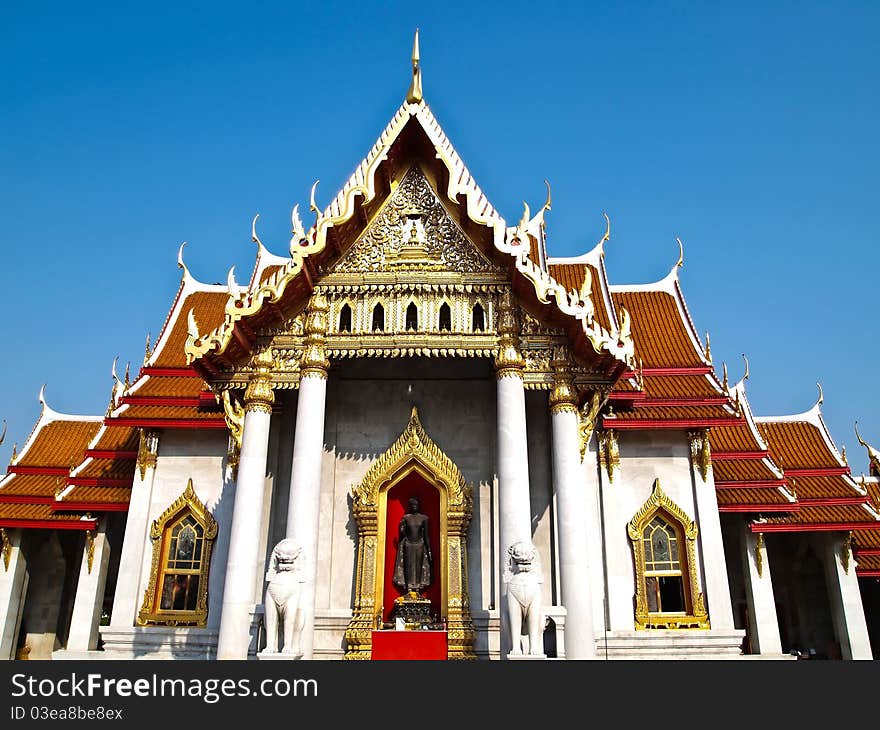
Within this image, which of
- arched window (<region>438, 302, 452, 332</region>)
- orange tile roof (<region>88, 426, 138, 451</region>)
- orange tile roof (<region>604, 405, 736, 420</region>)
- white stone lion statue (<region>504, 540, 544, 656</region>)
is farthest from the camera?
orange tile roof (<region>88, 426, 138, 451</region>)

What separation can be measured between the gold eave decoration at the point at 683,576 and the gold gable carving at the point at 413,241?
494 centimetres

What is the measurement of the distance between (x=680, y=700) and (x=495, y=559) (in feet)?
18.5

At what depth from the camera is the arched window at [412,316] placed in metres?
10.7

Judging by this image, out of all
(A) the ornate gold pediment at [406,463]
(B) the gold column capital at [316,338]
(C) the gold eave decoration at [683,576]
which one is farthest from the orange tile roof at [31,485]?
(C) the gold eave decoration at [683,576]

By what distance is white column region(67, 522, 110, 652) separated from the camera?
13234mm

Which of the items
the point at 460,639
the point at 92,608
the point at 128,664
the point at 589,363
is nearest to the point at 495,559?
the point at 460,639

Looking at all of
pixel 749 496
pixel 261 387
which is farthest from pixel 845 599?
pixel 261 387

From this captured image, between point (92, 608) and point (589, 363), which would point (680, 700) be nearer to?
point (589, 363)

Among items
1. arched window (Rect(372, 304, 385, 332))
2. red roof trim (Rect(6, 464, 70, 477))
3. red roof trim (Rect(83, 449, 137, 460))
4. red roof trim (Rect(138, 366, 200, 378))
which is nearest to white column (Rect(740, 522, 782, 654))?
arched window (Rect(372, 304, 385, 332))

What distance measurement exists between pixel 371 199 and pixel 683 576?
307 inches

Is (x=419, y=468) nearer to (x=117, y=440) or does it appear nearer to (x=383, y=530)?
(x=383, y=530)

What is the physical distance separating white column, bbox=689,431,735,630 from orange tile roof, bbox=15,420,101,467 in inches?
512

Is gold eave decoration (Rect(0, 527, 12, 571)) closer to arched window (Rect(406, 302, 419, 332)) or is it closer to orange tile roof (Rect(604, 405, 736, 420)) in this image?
arched window (Rect(406, 302, 419, 332))

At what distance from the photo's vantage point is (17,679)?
19.2ft
